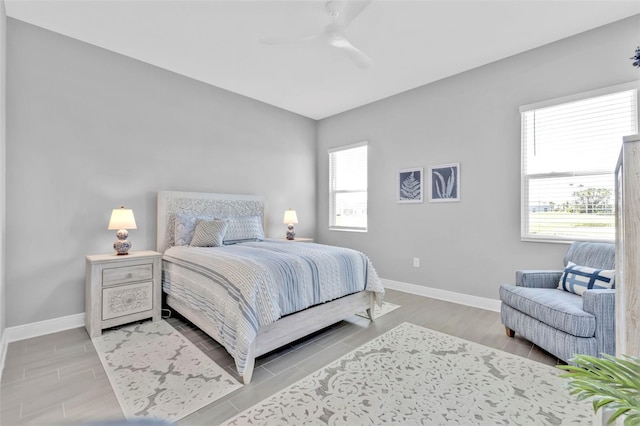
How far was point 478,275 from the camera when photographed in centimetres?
354

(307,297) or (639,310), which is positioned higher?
(639,310)

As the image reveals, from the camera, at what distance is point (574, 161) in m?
2.93

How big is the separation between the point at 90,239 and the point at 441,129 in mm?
4320

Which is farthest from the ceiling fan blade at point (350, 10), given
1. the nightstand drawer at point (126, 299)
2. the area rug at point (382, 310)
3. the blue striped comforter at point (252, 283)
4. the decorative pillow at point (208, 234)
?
the nightstand drawer at point (126, 299)

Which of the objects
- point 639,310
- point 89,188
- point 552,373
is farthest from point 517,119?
point 89,188

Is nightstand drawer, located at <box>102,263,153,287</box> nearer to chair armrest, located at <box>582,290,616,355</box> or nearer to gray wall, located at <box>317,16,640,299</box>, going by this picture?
gray wall, located at <box>317,16,640,299</box>

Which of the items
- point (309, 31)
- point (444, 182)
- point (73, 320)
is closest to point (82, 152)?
point (73, 320)

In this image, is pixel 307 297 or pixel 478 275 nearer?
pixel 307 297

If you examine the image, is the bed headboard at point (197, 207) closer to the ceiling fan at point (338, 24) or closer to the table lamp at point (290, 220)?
the table lamp at point (290, 220)

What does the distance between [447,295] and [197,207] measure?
3.43 meters

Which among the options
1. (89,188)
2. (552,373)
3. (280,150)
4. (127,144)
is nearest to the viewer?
(552,373)

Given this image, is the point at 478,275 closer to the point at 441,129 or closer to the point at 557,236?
the point at 557,236

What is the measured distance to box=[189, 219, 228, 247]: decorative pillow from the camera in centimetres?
334

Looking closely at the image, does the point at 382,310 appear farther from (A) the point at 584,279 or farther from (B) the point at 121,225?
(B) the point at 121,225
